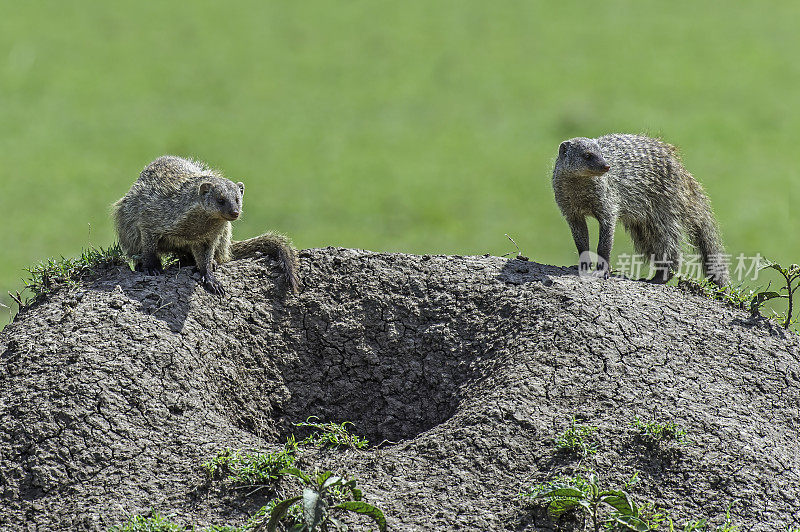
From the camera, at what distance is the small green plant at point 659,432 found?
16.6 feet

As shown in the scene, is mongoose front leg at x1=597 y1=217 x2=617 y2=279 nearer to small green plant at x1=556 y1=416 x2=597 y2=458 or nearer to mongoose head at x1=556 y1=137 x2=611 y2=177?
mongoose head at x1=556 y1=137 x2=611 y2=177

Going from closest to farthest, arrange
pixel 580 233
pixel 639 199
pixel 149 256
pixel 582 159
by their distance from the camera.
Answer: pixel 149 256 < pixel 582 159 < pixel 580 233 < pixel 639 199

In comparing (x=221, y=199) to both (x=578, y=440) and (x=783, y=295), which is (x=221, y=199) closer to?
(x=578, y=440)

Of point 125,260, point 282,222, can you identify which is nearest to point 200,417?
point 125,260

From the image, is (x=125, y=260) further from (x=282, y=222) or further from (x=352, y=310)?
(x=282, y=222)

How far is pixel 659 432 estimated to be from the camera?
16.6 feet

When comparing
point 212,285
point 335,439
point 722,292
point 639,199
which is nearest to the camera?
point 335,439

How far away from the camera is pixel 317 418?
593 centimetres

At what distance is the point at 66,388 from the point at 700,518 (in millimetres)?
3519

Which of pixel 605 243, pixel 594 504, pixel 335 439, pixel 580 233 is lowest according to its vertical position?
pixel 594 504

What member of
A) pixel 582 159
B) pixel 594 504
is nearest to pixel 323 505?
pixel 594 504

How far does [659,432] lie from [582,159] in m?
2.70

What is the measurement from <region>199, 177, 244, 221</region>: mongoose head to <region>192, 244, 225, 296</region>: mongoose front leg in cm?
27

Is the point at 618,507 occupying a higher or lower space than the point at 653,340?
lower
